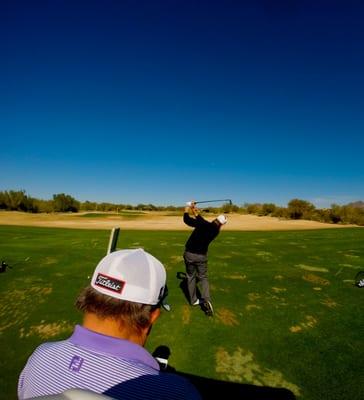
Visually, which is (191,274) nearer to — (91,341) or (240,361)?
(240,361)

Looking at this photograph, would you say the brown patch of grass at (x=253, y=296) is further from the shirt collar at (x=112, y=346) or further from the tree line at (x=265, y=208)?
the tree line at (x=265, y=208)

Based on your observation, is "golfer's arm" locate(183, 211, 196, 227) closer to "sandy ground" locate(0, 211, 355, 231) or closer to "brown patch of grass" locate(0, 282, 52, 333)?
"brown patch of grass" locate(0, 282, 52, 333)

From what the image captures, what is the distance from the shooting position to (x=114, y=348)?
7.23 feet

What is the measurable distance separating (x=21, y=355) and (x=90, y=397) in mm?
6673

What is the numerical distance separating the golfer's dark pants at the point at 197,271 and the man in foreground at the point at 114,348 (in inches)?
250

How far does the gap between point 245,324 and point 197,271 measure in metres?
1.99

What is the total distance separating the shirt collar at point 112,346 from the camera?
7.16 ft

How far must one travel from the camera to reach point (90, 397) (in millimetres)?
1215

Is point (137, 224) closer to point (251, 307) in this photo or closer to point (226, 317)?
point (251, 307)

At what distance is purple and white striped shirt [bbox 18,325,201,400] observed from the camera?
76.9 inches

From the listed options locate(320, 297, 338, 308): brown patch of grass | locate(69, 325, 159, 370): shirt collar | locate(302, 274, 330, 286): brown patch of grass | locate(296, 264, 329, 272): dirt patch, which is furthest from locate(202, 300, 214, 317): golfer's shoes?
locate(296, 264, 329, 272): dirt patch

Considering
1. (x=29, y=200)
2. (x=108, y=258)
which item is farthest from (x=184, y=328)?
(x=29, y=200)

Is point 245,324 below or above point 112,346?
below

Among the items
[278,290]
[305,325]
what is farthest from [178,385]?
[278,290]
